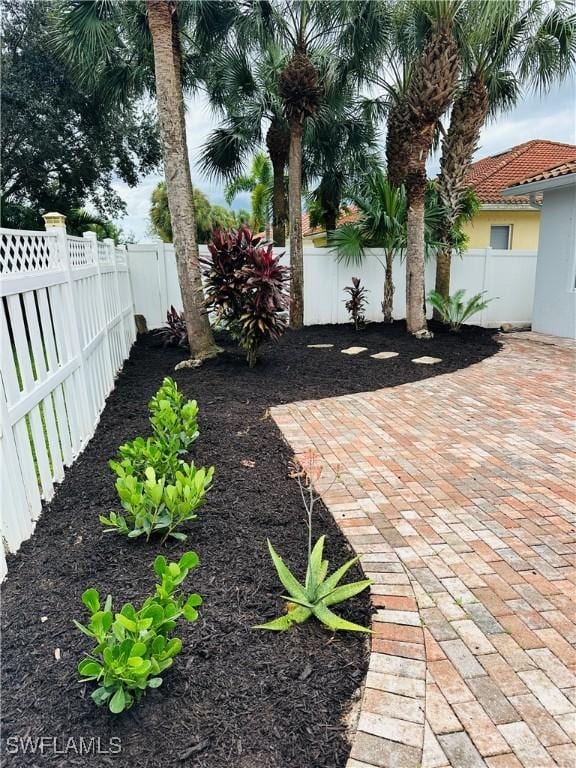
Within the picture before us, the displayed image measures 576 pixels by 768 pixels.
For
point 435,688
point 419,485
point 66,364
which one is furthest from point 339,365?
point 435,688

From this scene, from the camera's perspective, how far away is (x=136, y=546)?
2.60 meters

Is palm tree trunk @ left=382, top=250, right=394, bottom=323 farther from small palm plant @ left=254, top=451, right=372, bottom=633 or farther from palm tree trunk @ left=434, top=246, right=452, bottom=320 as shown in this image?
small palm plant @ left=254, top=451, right=372, bottom=633

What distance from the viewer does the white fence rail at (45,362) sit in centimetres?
254

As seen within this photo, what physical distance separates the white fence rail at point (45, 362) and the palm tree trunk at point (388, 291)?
6357 millimetres

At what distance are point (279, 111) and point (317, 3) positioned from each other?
2.64m

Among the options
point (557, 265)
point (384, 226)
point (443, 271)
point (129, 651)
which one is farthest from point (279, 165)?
point (129, 651)

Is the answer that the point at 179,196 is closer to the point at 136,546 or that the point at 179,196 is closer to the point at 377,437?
the point at 377,437

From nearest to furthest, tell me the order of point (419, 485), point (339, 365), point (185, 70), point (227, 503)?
point (227, 503), point (419, 485), point (339, 365), point (185, 70)

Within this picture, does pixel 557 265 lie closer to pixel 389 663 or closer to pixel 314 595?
pixel 314 595

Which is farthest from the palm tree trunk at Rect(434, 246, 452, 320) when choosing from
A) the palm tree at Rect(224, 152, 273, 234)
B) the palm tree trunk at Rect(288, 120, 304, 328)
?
the palm tree at Rect(224, 152, 273, 234)

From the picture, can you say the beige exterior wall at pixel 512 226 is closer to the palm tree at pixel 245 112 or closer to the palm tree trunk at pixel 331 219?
the palm tree trunk at pixel 331 219

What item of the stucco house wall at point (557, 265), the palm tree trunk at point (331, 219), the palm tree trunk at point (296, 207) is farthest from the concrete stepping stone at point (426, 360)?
the palm tree trunk at point (331, 219)

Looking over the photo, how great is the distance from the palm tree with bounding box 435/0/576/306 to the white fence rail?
7372mm

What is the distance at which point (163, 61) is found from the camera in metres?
6.29
